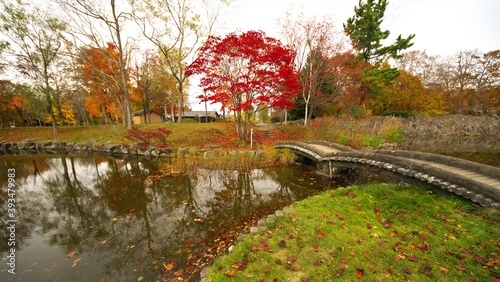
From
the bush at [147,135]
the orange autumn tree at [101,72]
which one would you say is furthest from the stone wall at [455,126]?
the orange autumn tree at [101,72]

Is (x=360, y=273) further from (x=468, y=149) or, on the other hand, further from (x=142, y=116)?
(x=142, y=116)

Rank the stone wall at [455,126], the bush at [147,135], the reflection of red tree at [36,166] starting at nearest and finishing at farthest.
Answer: the reflection of red tree at [36,166]
the bush at [147,135]
the stone wall at [455,126]

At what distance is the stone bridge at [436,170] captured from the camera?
164 inches

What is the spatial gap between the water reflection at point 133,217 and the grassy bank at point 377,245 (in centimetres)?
122

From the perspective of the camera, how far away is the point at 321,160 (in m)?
8.36

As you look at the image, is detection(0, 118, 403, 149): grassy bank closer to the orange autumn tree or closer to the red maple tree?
the red maple tree

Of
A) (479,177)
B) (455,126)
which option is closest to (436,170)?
(479,177)

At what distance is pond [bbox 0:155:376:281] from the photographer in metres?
3.71

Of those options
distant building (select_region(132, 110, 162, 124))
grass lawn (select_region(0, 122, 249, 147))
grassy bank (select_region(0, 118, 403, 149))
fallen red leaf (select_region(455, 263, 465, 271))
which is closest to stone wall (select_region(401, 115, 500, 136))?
grassy bank (select_region(0, 118, 403, 149))

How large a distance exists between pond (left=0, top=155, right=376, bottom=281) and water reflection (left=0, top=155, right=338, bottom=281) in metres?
0.02

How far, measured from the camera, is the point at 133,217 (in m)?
5.50

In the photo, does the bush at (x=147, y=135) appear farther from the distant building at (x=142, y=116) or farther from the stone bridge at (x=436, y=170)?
the distant building at (x=142, y=116)

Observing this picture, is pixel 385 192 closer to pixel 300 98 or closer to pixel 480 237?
pixel 480 237

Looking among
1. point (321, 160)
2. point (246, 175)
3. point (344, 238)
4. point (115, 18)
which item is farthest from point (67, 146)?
point (344, 238)
